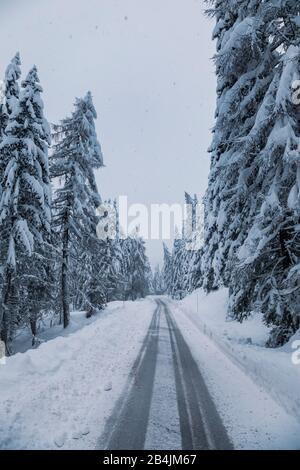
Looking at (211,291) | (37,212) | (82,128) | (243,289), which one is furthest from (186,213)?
(243,289)

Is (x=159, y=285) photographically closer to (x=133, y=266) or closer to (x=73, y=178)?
(x=133, y=266)

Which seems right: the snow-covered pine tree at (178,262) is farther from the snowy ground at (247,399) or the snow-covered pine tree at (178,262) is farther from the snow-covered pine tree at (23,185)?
the snowy ground at (247,399)

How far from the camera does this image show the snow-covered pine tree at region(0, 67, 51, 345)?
16266 mm

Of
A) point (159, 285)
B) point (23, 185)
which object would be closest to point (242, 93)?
point (23, 185)

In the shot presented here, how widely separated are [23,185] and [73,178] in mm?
6934

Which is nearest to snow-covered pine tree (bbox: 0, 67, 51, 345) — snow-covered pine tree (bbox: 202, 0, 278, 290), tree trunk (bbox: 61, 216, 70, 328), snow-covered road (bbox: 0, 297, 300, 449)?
tree trunk (bbox: 61, 216, 70, 328)

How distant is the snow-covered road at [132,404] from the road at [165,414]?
2 centimetres

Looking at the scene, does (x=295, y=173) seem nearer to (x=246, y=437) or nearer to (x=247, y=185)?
(x=247, y=185)

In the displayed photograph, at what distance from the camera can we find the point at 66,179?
2425cm

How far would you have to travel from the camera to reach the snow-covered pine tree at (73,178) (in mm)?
23641

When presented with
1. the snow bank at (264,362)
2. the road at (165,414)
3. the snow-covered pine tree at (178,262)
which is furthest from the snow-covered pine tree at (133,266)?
the road at (165,414)

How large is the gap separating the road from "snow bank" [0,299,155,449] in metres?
0.29

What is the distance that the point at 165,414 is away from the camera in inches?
260

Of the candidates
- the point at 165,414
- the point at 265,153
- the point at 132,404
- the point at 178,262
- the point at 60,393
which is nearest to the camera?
the point at 165,414
